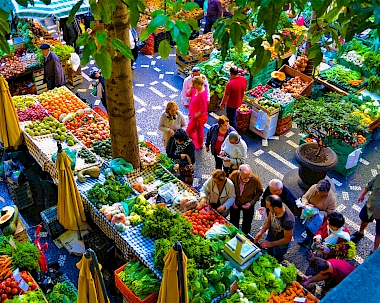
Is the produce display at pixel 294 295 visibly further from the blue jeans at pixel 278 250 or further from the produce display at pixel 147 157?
the produce display at pixel 147 157

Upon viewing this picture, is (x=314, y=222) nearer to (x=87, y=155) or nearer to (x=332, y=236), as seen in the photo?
(x=332, y=236)

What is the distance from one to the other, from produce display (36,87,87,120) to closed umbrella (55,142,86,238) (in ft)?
7.86

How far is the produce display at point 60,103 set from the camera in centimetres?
832

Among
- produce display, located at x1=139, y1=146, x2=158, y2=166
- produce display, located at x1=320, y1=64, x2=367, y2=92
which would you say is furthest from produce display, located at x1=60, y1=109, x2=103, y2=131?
produce display, located at x1=320, y1=64, x2=367, y2=92

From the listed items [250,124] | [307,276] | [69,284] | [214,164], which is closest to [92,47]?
[69,284]

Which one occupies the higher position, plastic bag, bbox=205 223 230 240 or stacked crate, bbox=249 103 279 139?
plastic bag, bbox=205 223 230 240

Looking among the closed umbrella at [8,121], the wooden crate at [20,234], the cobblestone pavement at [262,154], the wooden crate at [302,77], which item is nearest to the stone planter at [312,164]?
the cobblestone pavement at [262,154]

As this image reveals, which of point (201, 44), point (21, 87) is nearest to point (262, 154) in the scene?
point (201, 44)

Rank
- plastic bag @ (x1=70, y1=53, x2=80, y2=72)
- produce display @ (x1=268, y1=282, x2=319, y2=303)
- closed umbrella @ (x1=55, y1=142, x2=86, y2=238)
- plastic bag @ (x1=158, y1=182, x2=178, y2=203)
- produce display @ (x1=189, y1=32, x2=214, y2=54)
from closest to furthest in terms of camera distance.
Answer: produce display @ (x1=268, y1=282, x2=319, y2=303), closed umbrella @ (x1=55, y1=142, x2=86, y2=238), plastic bag @ (x1=158, y1=182, x2=178, y2=203), plastic bag @ (x1=70, y1=53, x2=80, y2=72), produce display @ (x1=189, y1=32, x2=214, y2=54)

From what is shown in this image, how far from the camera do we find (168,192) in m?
6.62

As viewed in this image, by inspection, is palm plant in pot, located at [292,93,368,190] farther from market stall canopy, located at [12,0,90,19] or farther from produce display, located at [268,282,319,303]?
market stall canopy, located at [12,0,90,19]

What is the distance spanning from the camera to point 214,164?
356 inches

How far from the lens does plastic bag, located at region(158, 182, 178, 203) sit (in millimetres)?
6586

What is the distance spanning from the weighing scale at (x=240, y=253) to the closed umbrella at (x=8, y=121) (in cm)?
390
